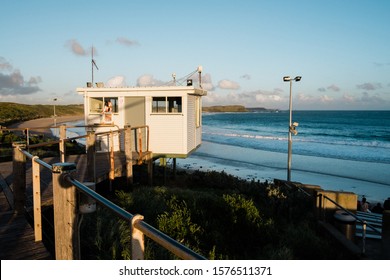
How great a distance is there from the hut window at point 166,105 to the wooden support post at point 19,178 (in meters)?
9.13

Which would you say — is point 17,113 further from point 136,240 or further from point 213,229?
point 136,240

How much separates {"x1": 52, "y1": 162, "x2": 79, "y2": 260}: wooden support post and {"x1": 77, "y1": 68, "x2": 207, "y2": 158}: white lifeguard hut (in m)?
11.0

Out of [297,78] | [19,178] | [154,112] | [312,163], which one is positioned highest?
[297,78]

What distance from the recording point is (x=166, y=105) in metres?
15.0

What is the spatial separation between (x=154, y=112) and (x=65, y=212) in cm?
1168

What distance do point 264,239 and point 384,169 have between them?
25.8 m

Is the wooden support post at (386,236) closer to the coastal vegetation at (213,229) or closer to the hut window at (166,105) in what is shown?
the coastal vegetation at (213,229)

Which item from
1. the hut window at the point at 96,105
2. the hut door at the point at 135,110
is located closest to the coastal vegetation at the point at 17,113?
the hut window at the point at 96,105

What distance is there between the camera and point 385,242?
24.9 feet

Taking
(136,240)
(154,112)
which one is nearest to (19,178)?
(136,240)

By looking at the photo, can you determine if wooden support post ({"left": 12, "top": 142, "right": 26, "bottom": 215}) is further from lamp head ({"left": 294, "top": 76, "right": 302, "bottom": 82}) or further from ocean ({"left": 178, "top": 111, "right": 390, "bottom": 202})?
ocean ({"left": 178, "top": 111, "right": 390, "bottom": 202})
